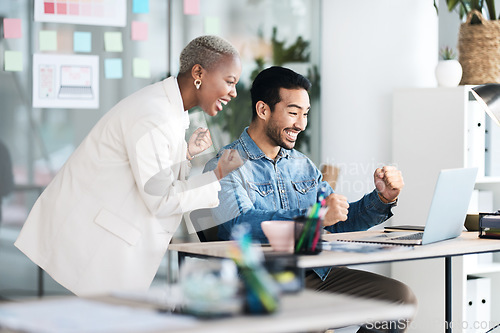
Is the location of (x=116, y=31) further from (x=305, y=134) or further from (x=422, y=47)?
(x=422, y=47)

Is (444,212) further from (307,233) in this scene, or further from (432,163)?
(432,163)

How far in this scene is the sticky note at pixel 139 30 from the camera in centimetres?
379

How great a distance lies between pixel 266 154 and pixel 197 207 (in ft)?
1.92

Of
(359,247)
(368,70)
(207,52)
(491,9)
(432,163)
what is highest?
(491,9)

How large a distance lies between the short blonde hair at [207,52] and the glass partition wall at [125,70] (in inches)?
26.2

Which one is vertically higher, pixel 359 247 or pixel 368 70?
→ pixel 368 70

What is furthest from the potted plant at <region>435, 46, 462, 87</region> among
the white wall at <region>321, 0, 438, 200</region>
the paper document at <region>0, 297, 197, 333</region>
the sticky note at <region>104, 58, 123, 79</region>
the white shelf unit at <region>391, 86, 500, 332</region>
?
the paper document at <region>0, 297, 197, 333</region>

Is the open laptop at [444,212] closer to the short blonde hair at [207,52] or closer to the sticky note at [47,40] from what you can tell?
the short blonde hair at [207,52]

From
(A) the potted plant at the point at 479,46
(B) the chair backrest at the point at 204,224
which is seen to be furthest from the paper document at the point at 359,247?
(A) the potted plant at the point at 479,46

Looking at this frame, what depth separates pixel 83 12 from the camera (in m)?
3.67

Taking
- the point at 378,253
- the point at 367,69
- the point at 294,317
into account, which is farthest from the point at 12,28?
the point at 294,317

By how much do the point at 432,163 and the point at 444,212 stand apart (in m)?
1.56

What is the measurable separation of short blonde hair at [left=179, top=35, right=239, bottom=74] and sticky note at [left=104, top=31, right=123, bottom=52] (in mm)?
1245

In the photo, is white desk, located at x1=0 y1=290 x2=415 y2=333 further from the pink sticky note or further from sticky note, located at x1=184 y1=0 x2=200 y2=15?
sticky note, located at x1=184 y1=0 x2=200 y2=15
